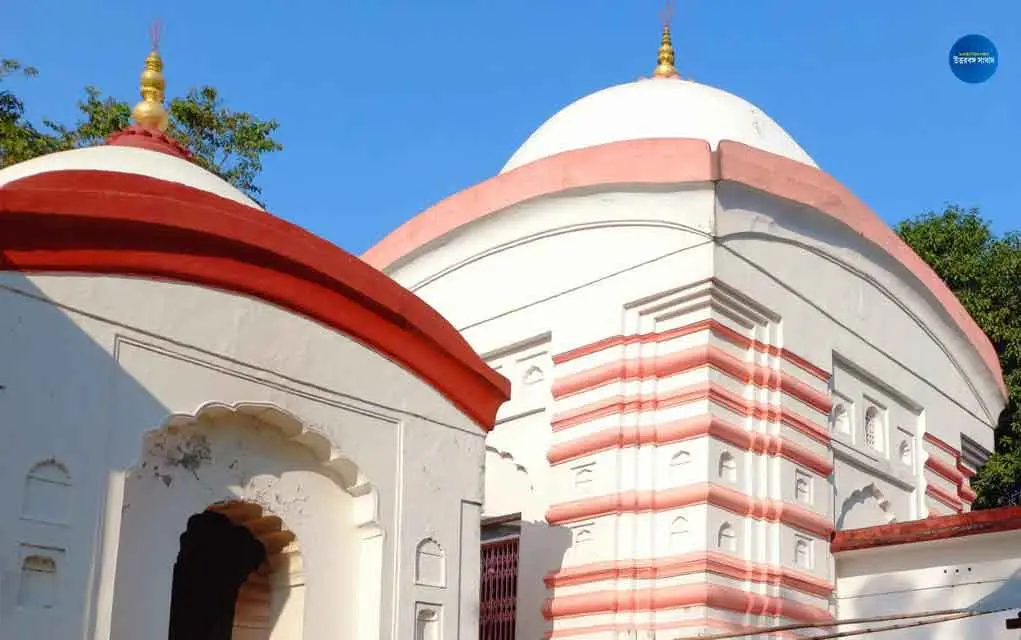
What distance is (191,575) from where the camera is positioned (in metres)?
8.06

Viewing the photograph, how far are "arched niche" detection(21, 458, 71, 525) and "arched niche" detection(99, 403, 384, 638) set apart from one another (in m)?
0.25

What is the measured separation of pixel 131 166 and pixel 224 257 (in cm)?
141

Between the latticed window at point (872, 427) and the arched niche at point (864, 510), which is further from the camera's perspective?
the latticed window at point (872, 427)

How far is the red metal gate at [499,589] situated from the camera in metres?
10.8

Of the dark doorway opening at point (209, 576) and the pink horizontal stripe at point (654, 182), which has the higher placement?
the pink horizontal stripe at point (654, 182)

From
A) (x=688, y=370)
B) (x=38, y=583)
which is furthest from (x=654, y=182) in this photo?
(x=38, y=583)

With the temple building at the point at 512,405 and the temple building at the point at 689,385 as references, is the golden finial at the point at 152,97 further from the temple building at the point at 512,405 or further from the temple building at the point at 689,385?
the temple building at the point at 689,385

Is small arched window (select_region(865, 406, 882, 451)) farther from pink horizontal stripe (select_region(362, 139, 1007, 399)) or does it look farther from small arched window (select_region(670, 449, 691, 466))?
small arched window (select_region(670, 449, 691, 466))

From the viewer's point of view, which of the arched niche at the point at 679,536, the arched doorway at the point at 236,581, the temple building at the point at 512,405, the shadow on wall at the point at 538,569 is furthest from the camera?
the shadow on wall at the point at 538,569

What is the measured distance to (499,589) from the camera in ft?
35.8

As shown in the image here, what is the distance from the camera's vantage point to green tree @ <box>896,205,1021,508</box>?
1884cm

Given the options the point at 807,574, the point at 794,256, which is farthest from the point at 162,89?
the point at 807,574

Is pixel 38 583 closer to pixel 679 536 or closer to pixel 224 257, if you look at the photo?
pixel 224 257

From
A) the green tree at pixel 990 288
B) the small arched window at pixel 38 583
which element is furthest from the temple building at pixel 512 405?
the green tree at pixel 990 288
